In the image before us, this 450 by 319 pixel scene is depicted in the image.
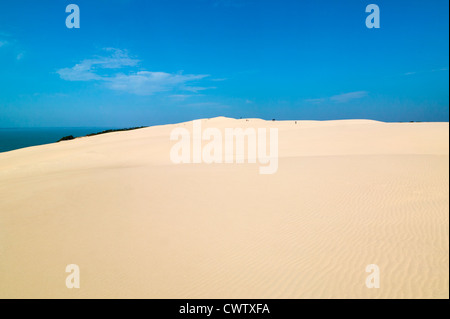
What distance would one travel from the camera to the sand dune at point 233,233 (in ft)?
13.5

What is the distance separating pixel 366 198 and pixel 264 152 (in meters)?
9.86

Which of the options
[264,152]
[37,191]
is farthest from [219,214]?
[264,152]

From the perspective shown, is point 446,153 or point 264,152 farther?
point 264,152

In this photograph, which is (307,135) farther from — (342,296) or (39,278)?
(39,278)

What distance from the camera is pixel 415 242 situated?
5.07 metres

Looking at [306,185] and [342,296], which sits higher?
[306,185]

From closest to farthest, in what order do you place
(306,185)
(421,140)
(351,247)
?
(351,247) → (306,185) → (421,140)

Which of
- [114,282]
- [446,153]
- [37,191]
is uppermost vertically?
[446,153]

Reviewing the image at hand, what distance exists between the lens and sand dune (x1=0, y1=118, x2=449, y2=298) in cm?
411

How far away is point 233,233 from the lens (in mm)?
5754
